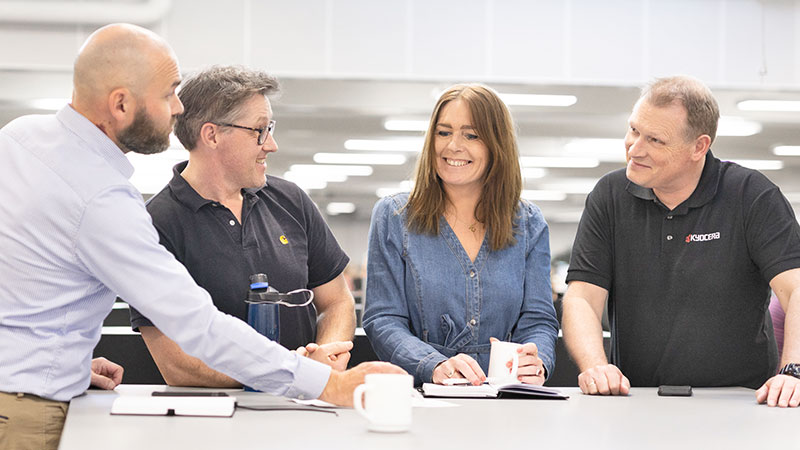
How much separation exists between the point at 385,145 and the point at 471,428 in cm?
368

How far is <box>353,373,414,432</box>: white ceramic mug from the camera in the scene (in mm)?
1288

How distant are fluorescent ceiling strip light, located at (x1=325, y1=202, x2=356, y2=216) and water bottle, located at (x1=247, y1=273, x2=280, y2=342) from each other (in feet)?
10.6

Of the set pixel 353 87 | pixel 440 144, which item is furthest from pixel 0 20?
pixel 440 144

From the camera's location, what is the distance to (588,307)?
224 centimetres

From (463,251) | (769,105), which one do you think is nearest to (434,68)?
(769,105)

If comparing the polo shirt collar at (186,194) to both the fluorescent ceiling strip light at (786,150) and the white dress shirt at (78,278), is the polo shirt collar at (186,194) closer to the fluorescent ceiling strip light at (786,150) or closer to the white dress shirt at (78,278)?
the white dress shirt at (78,278)

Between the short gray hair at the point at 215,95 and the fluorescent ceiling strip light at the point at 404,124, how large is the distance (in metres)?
2.72

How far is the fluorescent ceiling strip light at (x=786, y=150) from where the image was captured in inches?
203

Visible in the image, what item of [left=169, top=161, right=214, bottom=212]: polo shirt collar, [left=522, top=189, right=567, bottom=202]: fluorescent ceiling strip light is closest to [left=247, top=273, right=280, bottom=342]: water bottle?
[left=169, top=161, right=214, bottom=212]: polo shirt collar

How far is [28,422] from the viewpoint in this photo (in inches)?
55.9

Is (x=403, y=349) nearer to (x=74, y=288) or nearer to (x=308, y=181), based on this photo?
(x=74, y=288)

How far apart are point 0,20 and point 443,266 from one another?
3.58 meters

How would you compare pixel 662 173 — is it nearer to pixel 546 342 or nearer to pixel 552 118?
pixel 546 342

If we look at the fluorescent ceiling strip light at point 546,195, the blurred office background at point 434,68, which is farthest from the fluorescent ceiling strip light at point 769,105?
the fluorescent ceiling strip light at point 546,195
